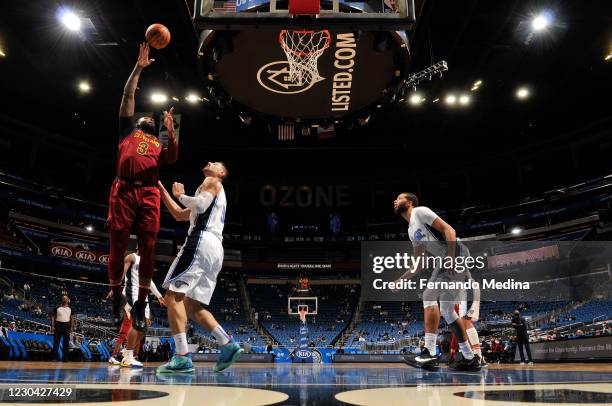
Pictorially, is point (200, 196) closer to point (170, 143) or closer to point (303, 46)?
point (170, 143)

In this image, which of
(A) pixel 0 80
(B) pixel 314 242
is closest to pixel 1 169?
(A) pixel 0 80

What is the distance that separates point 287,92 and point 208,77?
2.08 meters

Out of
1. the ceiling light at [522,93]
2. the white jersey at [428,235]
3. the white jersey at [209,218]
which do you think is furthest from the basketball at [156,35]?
the ceiling light at [522,93]

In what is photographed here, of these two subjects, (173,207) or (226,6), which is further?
(226,6)

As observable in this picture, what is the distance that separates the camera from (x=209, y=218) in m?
3.77

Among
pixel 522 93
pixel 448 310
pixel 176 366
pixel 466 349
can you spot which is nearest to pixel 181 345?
pixel 176 366

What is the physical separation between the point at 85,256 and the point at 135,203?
2232 cm

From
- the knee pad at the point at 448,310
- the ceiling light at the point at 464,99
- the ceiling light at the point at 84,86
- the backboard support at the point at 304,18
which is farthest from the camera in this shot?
the ceiling light at the point at 464,99

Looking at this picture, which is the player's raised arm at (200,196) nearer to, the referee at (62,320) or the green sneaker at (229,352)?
the green sneaker at (229,352)

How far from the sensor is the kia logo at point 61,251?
72.1 ft

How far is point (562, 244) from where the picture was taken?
73.8 feet

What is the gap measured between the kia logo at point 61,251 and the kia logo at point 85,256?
1.32 feet

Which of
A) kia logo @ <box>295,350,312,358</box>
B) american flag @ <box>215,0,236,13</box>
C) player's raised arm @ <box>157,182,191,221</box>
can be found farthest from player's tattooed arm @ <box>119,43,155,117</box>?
kia logo @ <box>295,350,312,358</box>

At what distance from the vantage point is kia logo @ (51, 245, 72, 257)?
72.1ft
